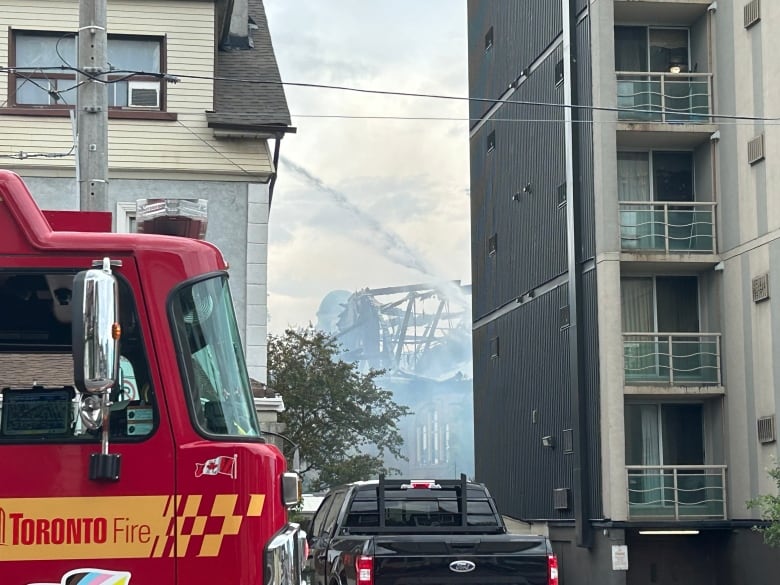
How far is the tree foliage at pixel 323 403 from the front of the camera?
165 ft

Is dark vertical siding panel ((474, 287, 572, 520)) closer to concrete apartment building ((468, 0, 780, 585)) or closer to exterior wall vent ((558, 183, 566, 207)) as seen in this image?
concrete apartment building ((468, 0, 780, 585))

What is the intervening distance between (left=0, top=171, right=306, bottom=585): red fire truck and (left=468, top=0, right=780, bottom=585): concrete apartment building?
23.3 meters

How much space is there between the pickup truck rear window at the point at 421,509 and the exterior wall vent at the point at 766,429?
15.7 metres

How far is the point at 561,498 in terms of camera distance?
34375 mm

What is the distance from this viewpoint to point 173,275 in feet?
25.2

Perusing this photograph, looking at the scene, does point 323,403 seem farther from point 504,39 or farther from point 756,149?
point 756,149

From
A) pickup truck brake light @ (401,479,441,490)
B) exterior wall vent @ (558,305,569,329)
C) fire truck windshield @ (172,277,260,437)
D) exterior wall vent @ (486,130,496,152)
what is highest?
exterior wall vent @ (486,130,496,152)

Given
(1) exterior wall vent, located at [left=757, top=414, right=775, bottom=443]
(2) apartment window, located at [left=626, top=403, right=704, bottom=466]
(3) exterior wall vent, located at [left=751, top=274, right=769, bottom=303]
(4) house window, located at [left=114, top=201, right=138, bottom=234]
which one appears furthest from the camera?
(2) apartment window, located at [left=626, top=403, right=704, bottom=466]

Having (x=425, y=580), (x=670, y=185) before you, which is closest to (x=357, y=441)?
(x=670, y=185)

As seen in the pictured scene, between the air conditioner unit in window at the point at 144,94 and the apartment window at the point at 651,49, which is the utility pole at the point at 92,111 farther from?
the apartment window at the point at 651,49

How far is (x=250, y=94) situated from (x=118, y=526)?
1719 cm

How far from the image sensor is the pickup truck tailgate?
12969mm

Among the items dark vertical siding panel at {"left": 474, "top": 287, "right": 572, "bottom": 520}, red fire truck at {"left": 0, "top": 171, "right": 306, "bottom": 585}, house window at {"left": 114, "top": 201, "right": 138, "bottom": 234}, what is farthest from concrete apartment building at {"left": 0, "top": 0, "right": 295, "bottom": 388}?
red fire truck at {"left": 0, "top": 171, "right": 306, "bottom": 585}

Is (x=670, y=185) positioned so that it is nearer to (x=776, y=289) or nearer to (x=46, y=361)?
(x=776, y=289)
